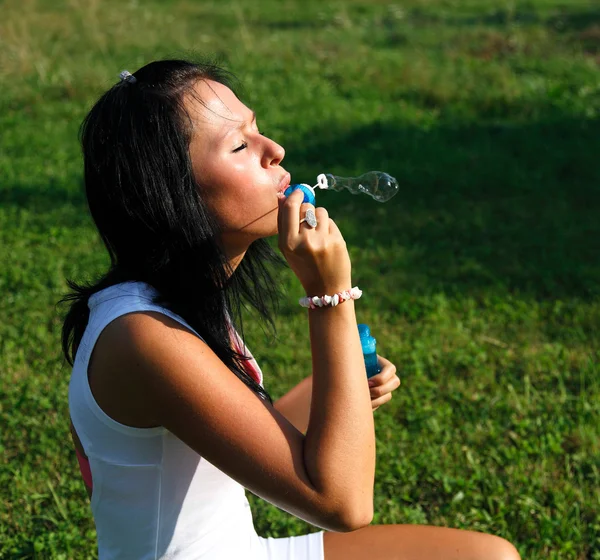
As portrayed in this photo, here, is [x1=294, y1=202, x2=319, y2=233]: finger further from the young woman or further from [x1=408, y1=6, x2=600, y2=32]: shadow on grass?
[x1=408, y1=6, x2=600, y2=32]: shadow on grass

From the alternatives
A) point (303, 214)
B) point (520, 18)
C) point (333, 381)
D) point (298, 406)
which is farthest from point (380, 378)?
point (520, 18)

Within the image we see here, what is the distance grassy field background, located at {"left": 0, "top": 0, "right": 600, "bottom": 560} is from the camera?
3299 mm

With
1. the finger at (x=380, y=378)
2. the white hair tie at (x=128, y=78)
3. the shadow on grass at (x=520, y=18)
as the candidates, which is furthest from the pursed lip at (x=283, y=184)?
the shadow on grass at (x=520, y=18)

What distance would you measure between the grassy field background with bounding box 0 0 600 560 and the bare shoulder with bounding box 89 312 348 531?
147cm

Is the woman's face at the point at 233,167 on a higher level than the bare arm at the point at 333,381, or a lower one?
higher

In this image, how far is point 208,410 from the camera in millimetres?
1694

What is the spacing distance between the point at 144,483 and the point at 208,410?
25 cm

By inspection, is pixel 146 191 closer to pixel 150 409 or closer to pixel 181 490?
pixel 150 409

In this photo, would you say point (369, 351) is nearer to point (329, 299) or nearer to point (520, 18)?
point (329, 299)

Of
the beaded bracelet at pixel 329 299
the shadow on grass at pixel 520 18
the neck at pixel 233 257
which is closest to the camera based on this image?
the beaded bracelet at pixel 329 299

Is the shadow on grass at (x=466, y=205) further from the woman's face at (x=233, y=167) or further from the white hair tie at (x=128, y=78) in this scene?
the white hair tie at (x=128, y=78)

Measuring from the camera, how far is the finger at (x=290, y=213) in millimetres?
1802

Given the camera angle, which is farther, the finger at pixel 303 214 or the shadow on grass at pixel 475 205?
the shadow on grass at pixel 475 205

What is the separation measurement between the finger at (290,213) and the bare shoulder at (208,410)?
12.1 inches
